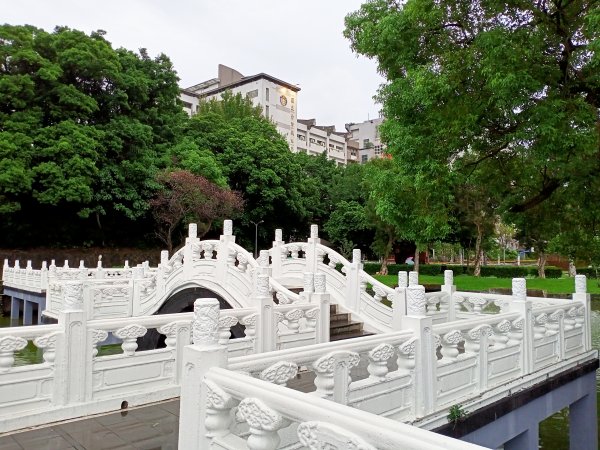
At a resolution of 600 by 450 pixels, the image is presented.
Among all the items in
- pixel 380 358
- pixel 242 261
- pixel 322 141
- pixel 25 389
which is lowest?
pixel 25 389

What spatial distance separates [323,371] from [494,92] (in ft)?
18.4

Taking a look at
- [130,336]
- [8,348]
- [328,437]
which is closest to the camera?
[328,437]

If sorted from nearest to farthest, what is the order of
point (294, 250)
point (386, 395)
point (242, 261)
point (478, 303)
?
point (386, 395) < point (478, 303) < point (242, 261) < point (294, 250)

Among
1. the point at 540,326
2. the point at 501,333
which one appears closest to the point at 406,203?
the point at 540,326

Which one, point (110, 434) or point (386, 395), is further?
point (110, 434)

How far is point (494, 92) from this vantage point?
7379 millimetres

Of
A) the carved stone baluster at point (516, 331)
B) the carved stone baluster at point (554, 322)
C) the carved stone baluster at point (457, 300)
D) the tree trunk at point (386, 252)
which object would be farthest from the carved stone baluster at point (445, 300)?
the tree trunk at point (386, 252)

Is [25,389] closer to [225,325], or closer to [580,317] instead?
[225,325]

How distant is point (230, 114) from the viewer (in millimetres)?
46344

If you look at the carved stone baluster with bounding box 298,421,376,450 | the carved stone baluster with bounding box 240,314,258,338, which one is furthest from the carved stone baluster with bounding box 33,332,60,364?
the carved stone baluster with bounding box 298,421,376,450

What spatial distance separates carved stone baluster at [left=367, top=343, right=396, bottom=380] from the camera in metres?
4.23

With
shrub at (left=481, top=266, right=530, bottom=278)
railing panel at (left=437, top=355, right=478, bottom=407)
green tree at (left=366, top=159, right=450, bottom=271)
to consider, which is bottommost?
shrub at (left=481, top=266, right=530, bottom=278)

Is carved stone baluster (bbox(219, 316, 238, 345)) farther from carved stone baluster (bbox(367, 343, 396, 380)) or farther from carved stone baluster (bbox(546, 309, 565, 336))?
carved stone baluster (bbox(546, 309, 565, 336))

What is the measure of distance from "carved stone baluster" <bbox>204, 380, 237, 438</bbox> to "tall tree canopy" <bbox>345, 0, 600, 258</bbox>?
6.16 m
